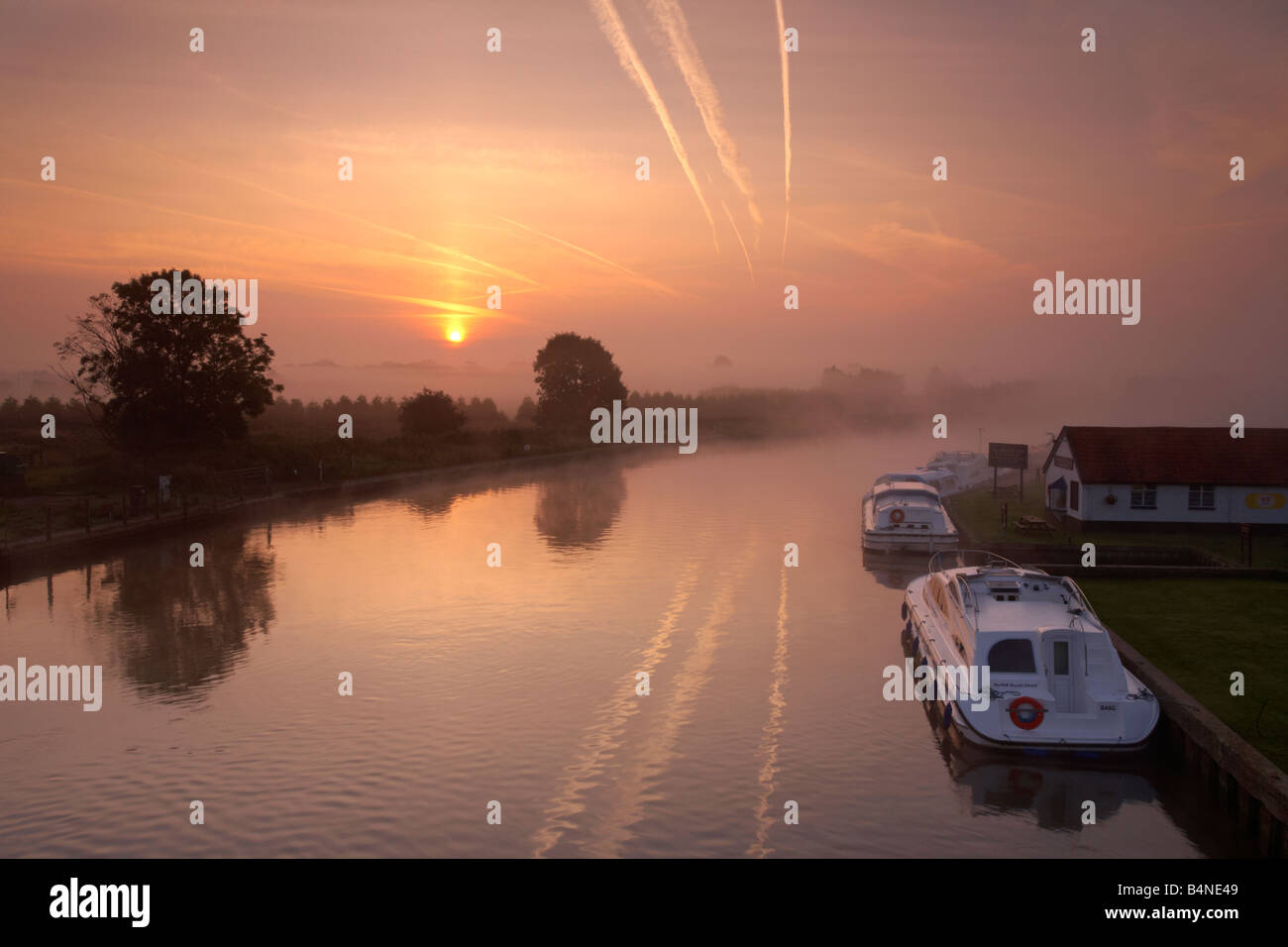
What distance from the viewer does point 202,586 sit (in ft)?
88.7

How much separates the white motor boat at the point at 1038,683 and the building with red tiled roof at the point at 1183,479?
20.0 m

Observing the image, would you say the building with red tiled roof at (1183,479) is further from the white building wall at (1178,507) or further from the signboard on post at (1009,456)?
the signboard on post at (1009,456)

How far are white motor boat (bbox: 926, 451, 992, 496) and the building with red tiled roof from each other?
15455 mm

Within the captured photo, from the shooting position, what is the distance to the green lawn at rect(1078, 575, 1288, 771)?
14422mm

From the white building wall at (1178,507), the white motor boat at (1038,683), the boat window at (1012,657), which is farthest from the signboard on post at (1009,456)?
the boat window at (1012,657)

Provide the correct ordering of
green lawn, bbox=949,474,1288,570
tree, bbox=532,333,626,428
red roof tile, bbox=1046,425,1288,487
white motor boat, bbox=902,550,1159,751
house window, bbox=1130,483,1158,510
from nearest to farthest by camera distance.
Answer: white motor boat, bbox=902,550,1159,751, green lawn, bbox=949,474,1288,570, red roof tile, bbox=1046,425,1288,487, house window, bbox=1130,483,1158,510, tree, bbox=532,333,626,428

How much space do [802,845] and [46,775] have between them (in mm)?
10385

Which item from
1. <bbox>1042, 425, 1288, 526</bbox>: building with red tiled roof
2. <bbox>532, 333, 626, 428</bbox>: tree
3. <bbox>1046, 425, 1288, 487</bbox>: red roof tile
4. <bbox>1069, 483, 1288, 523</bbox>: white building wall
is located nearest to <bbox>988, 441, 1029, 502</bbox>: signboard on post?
<bbox>1046, 425, 1288, 487</bbox>: red roof tile

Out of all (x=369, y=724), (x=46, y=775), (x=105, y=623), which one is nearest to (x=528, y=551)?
(x=105, y=623)

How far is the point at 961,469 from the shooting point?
5634 centimetres

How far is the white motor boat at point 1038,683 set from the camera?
1442 centimetres

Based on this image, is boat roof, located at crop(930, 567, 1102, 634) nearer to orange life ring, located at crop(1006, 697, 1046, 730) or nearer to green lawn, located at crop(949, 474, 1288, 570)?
orange life ring, located at crop(1006, 697, 1046, 730)

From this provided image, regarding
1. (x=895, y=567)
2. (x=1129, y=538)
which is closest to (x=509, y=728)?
(x=895, y=567)
